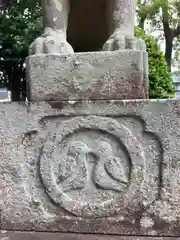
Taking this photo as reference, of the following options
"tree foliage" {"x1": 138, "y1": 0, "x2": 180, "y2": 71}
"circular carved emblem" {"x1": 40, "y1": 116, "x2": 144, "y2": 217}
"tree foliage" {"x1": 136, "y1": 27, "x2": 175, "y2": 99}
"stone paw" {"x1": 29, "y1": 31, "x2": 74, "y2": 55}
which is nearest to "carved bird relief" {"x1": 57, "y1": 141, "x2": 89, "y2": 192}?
"circular carved emblem" {"x1": 40, "y1": 116, "x2": 144, "y2": 217}

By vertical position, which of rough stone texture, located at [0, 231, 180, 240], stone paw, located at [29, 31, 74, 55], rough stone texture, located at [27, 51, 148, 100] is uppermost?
stone paw, located at [29, 31, 74, 55]

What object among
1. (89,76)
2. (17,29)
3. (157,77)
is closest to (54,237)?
(89,76)

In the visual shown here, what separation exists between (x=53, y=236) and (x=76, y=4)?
4.09ft

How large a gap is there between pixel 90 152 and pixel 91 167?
Result: 64 mm

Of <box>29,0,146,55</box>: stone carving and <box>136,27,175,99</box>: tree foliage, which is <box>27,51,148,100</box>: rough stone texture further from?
<box>136,27,175,99</box>: tree foliage

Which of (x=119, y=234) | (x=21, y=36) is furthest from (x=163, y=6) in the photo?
(x=119, y=234)

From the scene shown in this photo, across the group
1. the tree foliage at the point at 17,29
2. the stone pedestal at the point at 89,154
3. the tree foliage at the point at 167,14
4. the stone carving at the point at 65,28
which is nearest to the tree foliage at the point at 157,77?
the tree foliage at the point at 17,29

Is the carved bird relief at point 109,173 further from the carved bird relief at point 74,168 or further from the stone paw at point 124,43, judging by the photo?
the stone paw at point 124,43

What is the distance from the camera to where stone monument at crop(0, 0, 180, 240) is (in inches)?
64.7

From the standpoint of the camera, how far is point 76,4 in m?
2.19

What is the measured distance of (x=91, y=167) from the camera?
1684 millimetres

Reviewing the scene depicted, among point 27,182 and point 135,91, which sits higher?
point 135,91

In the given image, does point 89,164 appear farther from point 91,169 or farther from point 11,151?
point 11,151

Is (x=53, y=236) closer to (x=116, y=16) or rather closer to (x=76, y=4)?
(x=116, y=16)
